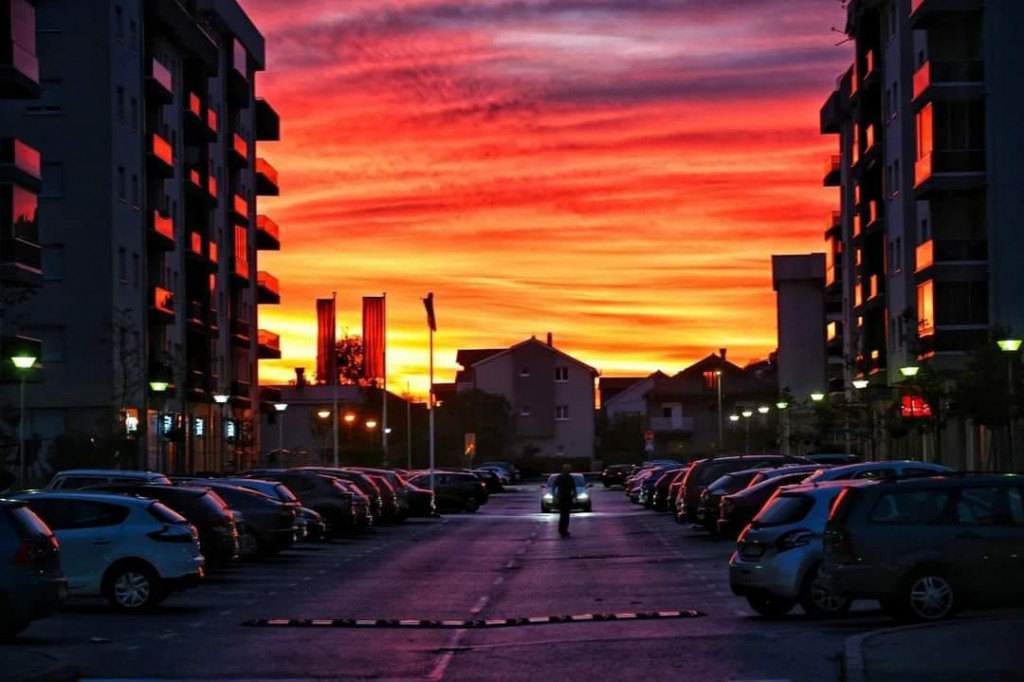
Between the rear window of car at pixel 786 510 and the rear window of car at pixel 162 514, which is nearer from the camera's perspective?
the rear window of car at pixel 786 510

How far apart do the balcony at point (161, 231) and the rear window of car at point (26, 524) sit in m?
56.0

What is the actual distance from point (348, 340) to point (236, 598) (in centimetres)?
14459

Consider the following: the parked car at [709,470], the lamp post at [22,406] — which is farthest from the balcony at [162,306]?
the parked car at [709,470]

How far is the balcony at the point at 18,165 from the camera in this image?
1970 inches

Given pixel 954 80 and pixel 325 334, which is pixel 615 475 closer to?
pixel 325 334

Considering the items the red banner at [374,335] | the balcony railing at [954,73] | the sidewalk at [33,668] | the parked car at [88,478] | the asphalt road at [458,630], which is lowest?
the asphalt road at [458,630]

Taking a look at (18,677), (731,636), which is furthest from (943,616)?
(18,677)

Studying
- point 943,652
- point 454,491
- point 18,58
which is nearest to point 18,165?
point 18,58

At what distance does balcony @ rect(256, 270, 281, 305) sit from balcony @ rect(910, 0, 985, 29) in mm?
48267

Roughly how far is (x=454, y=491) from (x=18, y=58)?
91.6 ft

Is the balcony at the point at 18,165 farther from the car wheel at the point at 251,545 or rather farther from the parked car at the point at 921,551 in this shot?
the parked car at the point at 921,551

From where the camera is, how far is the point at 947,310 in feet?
216

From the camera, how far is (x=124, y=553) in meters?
24.7

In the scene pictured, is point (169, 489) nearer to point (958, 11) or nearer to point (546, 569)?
point (546, 569)
